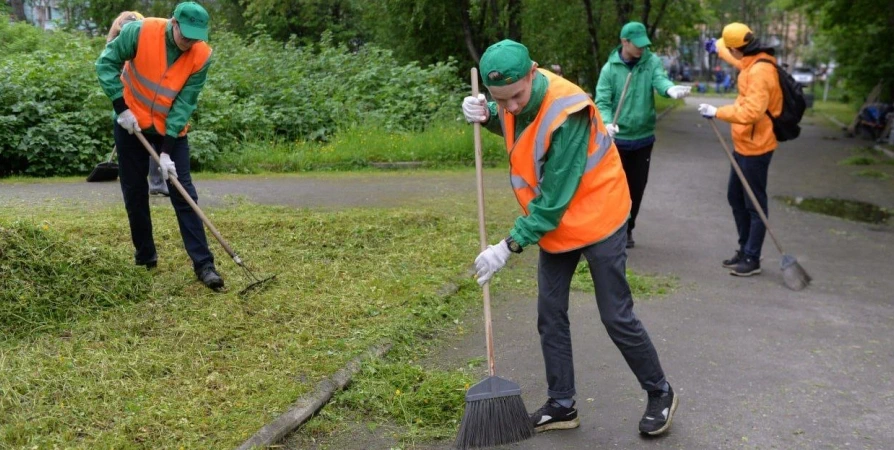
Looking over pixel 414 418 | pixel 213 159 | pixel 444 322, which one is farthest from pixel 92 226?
pixel 213 159

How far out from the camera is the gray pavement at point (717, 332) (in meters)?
4.22

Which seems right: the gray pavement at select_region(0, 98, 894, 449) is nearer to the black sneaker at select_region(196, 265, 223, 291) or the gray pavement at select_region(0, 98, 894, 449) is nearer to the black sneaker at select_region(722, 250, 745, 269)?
the black sneaker at select_region(722, 250, 745, 269)

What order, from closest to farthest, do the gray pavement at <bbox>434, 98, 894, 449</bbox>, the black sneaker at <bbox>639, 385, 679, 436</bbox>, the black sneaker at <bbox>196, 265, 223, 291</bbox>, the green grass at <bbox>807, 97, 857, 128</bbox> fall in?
the black sneaker at <bbox>639, 385, 679, 436</bbox> < the gray pavement at <bbox>434, 98, 894, 449</bbox> < the black sneaker at <bbox>196, 265, 223, 291</bbox> < the green grass at <bbox>807, 97, 857, 128</bbox>

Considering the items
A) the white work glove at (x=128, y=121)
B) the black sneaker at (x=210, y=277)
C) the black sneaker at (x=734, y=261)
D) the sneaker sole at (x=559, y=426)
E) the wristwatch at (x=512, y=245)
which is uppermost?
the white work glove at (x=128, y=121)

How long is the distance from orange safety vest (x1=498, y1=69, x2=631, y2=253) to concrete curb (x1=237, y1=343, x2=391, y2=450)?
4.25ft

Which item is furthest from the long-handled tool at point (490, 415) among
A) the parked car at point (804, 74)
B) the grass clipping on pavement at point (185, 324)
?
the parked car at point (804, 74)

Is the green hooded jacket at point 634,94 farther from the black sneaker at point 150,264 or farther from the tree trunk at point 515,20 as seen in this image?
the tree trunk at point 515,20

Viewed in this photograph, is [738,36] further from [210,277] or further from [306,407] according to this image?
[306,407]

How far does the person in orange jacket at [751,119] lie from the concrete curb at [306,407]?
3565 millimetres

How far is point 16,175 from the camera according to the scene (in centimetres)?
1093

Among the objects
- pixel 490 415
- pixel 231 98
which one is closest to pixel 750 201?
pixel 490 415

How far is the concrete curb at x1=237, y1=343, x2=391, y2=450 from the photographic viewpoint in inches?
150

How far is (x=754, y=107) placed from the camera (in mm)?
6734

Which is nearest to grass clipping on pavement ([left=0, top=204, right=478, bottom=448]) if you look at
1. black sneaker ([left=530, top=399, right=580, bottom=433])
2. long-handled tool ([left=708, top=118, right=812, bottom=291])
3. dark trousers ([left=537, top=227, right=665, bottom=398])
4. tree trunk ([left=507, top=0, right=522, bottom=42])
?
black sneaker ([left=530, top=399, right=580, bottom=433])
